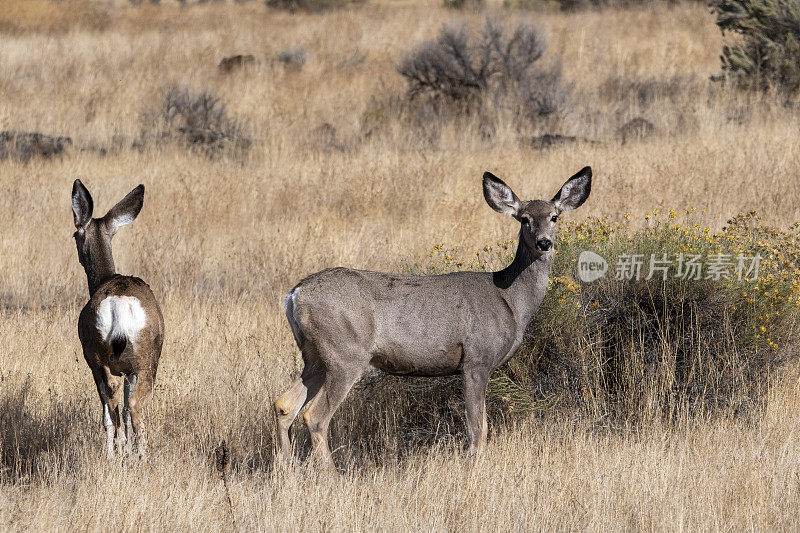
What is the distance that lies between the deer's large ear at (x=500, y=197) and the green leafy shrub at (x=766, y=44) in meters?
12.6

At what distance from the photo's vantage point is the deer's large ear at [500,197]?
6152mm

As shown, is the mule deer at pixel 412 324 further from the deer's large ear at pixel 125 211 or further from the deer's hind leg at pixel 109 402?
the deer's large ear at pixel 125 211

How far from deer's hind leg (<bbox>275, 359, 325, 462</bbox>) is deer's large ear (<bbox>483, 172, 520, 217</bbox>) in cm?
144

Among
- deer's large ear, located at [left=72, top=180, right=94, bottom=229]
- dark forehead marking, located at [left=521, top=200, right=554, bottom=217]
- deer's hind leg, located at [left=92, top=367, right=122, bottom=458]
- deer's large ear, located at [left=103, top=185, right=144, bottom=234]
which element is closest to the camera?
deer's hind leg, located at [left=92, top=367, right=122, bottom=458]

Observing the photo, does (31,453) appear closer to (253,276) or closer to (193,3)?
(253,276)

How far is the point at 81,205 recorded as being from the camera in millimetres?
6320

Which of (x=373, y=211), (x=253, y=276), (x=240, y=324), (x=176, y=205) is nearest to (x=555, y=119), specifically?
(x=373, y=211)

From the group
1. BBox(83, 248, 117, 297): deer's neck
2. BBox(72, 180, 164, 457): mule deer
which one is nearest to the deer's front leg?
BBox(72, 180, 164, 457): mule deer

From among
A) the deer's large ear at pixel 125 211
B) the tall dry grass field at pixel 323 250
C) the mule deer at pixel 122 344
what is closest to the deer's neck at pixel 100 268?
the mule deer at pixel 122 344

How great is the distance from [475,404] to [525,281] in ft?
2.76

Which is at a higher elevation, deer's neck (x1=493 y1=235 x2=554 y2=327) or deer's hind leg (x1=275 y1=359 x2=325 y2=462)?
deer's neck (x1=493 y1=235 x2=554 y2=327)

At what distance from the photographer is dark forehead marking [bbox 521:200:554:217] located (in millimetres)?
6043

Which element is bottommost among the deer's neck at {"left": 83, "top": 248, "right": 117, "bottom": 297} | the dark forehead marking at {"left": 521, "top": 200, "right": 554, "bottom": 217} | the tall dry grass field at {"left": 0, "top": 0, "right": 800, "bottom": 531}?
the tall dry grass field at {"left": 0, "top": 0, "right": 800, "bottom": 531}

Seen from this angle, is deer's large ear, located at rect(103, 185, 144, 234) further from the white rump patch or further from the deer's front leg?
the deer's front leg
